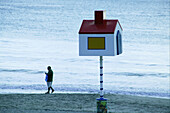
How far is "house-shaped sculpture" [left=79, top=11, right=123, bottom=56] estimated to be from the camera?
12656 millimetres

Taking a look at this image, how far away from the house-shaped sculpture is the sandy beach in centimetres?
364

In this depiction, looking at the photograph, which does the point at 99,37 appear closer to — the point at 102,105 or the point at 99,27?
the point at 99,27

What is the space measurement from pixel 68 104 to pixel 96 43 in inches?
228

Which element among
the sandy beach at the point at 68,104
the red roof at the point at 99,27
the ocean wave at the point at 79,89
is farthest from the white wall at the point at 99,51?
the ocean wave at the point at 79,89

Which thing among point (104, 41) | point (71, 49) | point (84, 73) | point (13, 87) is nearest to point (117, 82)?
point (84, 73)

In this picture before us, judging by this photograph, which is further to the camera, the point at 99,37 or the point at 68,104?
the point at 68,104

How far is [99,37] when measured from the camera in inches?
499

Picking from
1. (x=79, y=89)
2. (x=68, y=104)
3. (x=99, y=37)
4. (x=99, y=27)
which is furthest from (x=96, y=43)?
(x=79, y=89)

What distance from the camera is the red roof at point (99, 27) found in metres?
12.7

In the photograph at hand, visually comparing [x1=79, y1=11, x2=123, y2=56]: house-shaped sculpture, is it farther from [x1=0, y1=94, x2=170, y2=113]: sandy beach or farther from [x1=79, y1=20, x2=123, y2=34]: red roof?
[x1=0, y1=94, x2=170, y2=113]: sandy beach

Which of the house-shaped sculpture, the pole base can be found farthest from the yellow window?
the pole base

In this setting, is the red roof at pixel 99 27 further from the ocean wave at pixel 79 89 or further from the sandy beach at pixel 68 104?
the ocean wave at pixel 79 89

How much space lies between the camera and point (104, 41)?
1270 cm

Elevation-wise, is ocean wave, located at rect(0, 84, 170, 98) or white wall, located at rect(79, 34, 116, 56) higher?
white wall, located at rect(79, 34, 116, 56)
